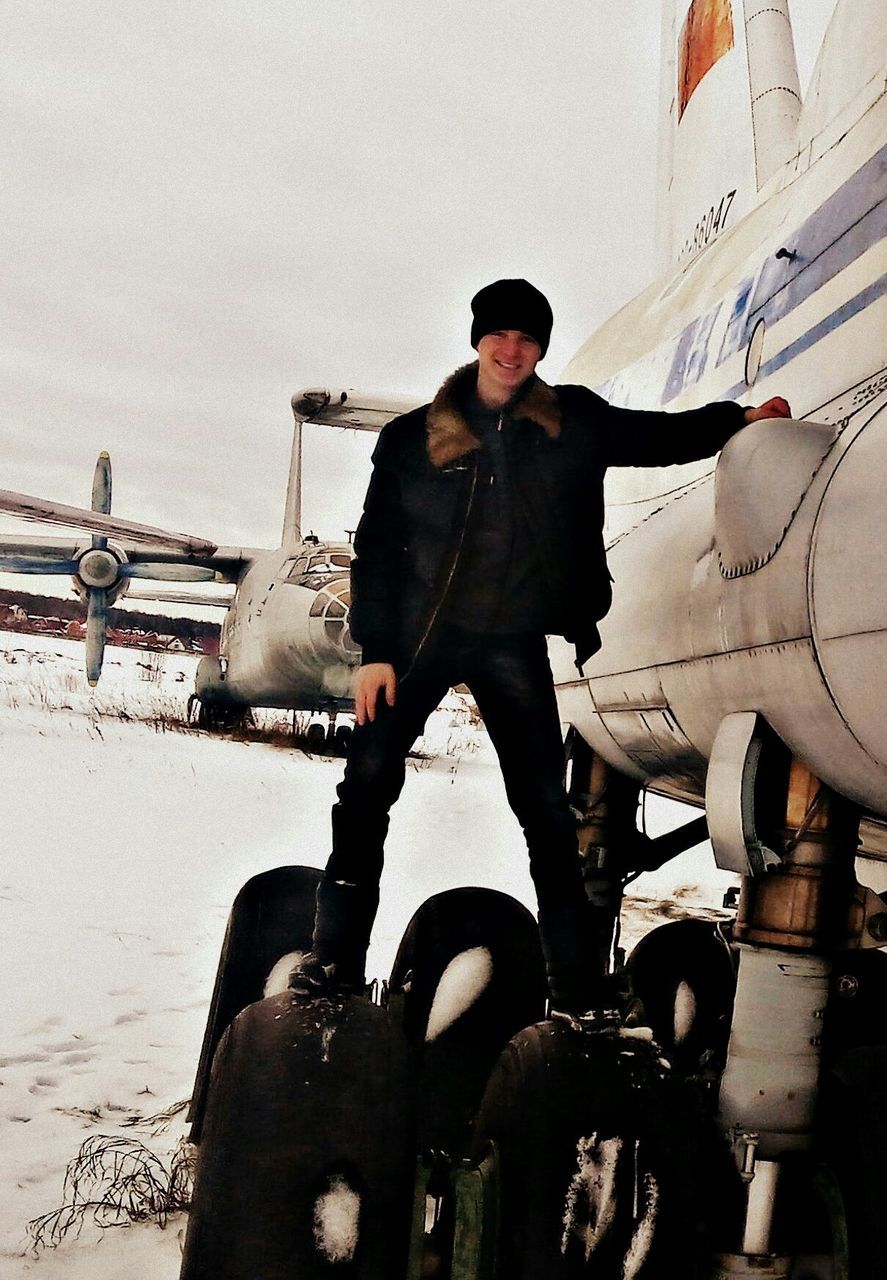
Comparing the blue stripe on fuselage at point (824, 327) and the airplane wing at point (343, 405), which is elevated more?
the airplane wing at point (343, 405)

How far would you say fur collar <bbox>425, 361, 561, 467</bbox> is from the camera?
7.54 ft

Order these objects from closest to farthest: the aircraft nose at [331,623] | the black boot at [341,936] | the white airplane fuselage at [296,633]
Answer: the black boot at [341,936]
the aircraft nose at [331,623]
the white airplane fuselage at [296,633]

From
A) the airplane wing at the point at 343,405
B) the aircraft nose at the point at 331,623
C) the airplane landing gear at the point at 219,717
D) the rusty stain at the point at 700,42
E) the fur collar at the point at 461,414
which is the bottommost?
the fur collar at the point at 461,414

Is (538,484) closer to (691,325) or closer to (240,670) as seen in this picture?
(691,325)

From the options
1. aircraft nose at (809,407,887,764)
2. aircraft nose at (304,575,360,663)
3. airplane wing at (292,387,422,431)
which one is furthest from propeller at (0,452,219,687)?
aircraft nose at (809,407,887,764)

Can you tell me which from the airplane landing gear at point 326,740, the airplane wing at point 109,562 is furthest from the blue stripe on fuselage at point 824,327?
the airplane wing at point 109,562

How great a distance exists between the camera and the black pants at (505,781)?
2.42m

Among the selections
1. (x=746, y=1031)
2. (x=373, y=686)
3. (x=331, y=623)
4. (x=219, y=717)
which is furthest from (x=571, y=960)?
(x=219, y=717)

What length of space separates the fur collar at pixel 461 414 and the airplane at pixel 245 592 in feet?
34.7

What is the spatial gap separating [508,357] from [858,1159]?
6.24 feet

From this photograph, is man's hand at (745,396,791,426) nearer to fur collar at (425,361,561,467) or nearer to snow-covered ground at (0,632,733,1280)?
fur collar at (425,361,561,467)

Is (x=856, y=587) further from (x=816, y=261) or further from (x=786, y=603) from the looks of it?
(x=816, y=261)

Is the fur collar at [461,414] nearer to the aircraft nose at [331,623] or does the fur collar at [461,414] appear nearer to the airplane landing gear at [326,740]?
the aircraft nose at [331,623]

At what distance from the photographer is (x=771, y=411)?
2.28m
